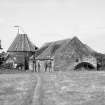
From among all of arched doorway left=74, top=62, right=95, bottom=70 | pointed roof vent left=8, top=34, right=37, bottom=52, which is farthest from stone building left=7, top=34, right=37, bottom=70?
arched doorway left=74, top=62, right=95, bottom=70

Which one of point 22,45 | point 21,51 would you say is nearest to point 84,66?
point 21,51

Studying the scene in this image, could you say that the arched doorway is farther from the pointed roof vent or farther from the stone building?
the pointed roof vent

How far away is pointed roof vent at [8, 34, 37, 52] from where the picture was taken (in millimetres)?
72662

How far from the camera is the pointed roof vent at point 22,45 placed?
2861 inches

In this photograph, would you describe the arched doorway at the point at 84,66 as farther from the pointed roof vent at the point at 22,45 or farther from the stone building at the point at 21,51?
the pointed roof vent at the point at 22,45

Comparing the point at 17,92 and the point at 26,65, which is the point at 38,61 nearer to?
the point at 26,65

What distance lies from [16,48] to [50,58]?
A: 53.7 ft

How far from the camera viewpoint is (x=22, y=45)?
73.8 m

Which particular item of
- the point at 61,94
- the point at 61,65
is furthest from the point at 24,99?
the point at 61,65

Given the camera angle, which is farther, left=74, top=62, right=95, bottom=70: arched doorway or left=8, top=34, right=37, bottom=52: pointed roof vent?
left=8, top=34, right=37, bottom=52: pointed roof vent

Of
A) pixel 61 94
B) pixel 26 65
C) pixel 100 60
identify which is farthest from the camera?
pixel 26 65

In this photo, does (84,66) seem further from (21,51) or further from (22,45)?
(22,45)

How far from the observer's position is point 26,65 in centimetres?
7169

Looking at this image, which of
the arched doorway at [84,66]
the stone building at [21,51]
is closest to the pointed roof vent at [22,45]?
the stone building at [21,51]
